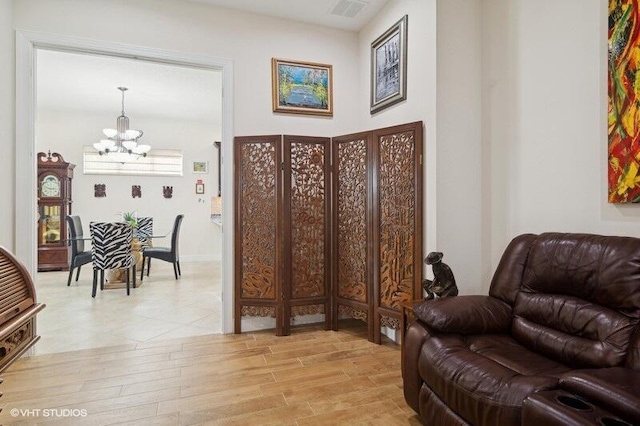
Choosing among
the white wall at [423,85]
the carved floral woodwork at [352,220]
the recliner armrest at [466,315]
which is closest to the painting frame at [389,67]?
the white wall at [423,85]

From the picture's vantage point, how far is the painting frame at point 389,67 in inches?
114

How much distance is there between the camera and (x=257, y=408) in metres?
1.99

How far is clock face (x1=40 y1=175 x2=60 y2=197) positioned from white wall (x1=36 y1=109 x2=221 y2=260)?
2.01 ft

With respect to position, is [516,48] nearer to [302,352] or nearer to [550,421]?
[550,421]

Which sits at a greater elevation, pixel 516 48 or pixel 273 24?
pixel 273 24

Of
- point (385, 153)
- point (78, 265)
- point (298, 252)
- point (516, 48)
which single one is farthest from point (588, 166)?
point (78, 265)

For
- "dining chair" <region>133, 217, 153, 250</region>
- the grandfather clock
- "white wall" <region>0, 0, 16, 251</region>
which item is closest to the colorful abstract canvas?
"white wall" <region>0, 0, 16, 251</region>

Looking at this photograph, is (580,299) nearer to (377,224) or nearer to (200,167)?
(377,224)

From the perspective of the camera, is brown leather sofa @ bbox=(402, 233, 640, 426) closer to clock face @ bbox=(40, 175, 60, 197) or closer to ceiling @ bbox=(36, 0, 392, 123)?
ceiling @ bbox=(36, 0, 392, 123)

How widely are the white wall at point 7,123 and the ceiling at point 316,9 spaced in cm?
148

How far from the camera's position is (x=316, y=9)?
3221 mm

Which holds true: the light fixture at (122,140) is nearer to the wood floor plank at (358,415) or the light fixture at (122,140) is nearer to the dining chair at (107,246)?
the dining chair at (107,246)

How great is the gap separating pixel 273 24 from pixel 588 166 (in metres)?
2.95

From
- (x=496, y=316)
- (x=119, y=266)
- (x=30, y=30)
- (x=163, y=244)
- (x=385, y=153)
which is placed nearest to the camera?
(x=496, y=316)
